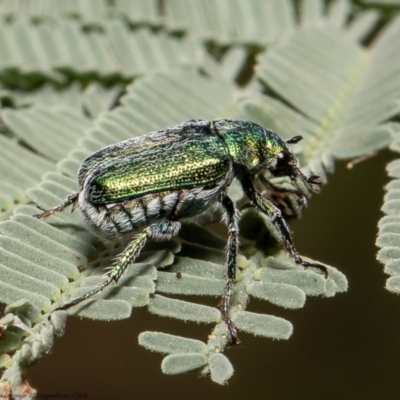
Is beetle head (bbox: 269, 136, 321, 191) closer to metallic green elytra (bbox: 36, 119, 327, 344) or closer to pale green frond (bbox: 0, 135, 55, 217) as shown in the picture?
metallic green elytra (bbox: 36, 119, 327, 344)

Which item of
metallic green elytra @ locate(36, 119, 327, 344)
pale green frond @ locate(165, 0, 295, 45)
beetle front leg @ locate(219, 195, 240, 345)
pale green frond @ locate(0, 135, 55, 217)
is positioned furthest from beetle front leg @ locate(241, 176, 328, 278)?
pale green frond @ locate(165, 0, 295, 45)

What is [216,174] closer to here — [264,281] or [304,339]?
[264,281]

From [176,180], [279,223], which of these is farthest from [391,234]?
[176,180]

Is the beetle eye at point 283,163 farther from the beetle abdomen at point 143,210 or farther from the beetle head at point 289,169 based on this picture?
the beetle abdomen at point 143,210

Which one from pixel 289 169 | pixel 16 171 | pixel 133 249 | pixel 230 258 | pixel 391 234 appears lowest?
pixel 16 171

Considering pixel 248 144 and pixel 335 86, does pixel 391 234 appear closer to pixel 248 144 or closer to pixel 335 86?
pixel 248 144

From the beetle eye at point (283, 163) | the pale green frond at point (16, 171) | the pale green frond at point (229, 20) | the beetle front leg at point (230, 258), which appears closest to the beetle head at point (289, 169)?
the beetle eye at point (283, 163)

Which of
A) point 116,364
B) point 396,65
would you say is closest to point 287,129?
point 396,65

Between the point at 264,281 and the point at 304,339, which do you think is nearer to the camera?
the point at 264,281
